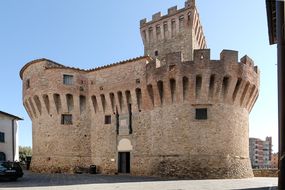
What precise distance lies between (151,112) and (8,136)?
1737 centimetres

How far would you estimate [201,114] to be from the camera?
21.4m

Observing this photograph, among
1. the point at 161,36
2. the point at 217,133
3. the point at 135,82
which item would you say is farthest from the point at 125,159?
the point at 161,36

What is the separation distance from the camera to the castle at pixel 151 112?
21.2m

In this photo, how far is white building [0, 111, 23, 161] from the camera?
31828mm

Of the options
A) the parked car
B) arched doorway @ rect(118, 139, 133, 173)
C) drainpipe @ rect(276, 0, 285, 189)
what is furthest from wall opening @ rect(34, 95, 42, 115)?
drainpipe @ rect(276, 0, 285, 189)

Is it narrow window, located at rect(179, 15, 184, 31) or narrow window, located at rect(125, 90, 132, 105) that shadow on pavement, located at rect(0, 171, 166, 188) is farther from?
narrow window, located at rect(179, 15, 184, 31)

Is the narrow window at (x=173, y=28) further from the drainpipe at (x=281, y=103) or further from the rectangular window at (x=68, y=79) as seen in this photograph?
the drainpipe at (x=281, y=103)

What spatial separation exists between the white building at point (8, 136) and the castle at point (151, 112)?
20.6 ft

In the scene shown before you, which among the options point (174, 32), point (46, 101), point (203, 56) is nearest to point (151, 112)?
point (203, 56)

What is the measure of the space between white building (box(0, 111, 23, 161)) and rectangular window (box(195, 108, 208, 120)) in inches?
803

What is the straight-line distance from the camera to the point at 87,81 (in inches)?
1045

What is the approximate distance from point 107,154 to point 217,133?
882 cm

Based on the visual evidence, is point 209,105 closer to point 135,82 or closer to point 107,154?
point 135,82

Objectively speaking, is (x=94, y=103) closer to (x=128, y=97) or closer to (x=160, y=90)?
(x=128, y=97)
